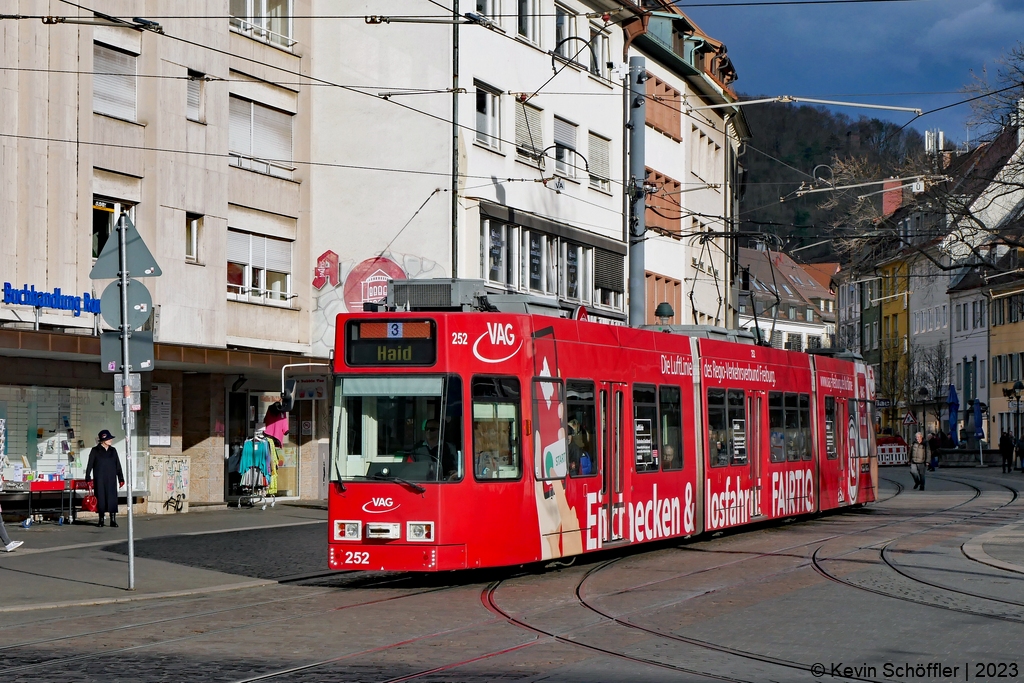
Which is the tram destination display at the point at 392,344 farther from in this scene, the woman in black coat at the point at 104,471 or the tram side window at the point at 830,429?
the tram side window at the point at 830,429

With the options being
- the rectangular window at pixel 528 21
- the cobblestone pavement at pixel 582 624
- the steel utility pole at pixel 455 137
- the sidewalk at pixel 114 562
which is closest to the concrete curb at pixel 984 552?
the cobblestone pavement at pixel 582 624

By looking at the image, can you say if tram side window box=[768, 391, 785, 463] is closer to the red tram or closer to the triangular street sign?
the red tram

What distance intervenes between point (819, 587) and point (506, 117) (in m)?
23.0

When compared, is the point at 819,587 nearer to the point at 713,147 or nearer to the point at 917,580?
the point at 917,580

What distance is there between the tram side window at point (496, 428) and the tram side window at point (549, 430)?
1.11ft

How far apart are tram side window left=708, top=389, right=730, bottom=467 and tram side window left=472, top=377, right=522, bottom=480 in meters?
5.68

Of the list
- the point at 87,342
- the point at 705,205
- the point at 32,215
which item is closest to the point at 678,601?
the point at 87,342

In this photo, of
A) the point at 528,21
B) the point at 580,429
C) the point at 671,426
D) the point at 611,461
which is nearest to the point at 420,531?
the point at 580,429

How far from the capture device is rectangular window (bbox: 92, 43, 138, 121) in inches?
1080

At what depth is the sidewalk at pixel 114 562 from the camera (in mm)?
15644

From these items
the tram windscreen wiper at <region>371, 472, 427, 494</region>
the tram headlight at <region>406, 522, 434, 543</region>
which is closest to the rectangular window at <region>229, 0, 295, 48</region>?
the tram windscreen wiper at <region>371, 472, 427, 494</region>

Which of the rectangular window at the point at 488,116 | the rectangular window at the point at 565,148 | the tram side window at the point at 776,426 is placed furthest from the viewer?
the rectangular window at the point at 565,148

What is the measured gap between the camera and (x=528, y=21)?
3800 cm

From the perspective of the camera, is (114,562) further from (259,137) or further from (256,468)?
(259,137)
